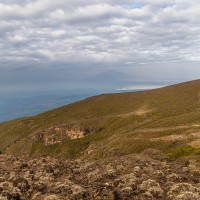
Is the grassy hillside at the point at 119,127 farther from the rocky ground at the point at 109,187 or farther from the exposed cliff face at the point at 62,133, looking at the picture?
the rocky ground at the point at 109,187

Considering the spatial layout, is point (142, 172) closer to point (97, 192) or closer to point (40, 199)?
point (97, 192)

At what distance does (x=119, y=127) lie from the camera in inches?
3258

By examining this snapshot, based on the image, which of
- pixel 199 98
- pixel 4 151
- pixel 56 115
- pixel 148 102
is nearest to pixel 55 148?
pixel 4 151

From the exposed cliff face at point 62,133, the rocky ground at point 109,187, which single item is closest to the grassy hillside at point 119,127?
the exposed cliff face at point 62,133

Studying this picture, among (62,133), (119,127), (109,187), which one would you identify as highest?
(109,187)

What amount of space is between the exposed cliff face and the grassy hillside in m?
0.12

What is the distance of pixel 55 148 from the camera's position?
83.9m

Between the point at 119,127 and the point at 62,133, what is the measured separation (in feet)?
81.5

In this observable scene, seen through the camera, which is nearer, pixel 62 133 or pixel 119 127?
pixel 119 127

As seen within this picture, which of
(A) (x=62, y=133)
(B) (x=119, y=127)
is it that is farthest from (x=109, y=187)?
(A) (x=62, y=133)

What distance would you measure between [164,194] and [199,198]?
2.25 meters

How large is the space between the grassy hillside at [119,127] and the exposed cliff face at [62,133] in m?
0.12

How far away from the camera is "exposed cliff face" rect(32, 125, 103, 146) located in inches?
3521

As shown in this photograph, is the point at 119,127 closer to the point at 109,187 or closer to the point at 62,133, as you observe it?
the point at 62,133
